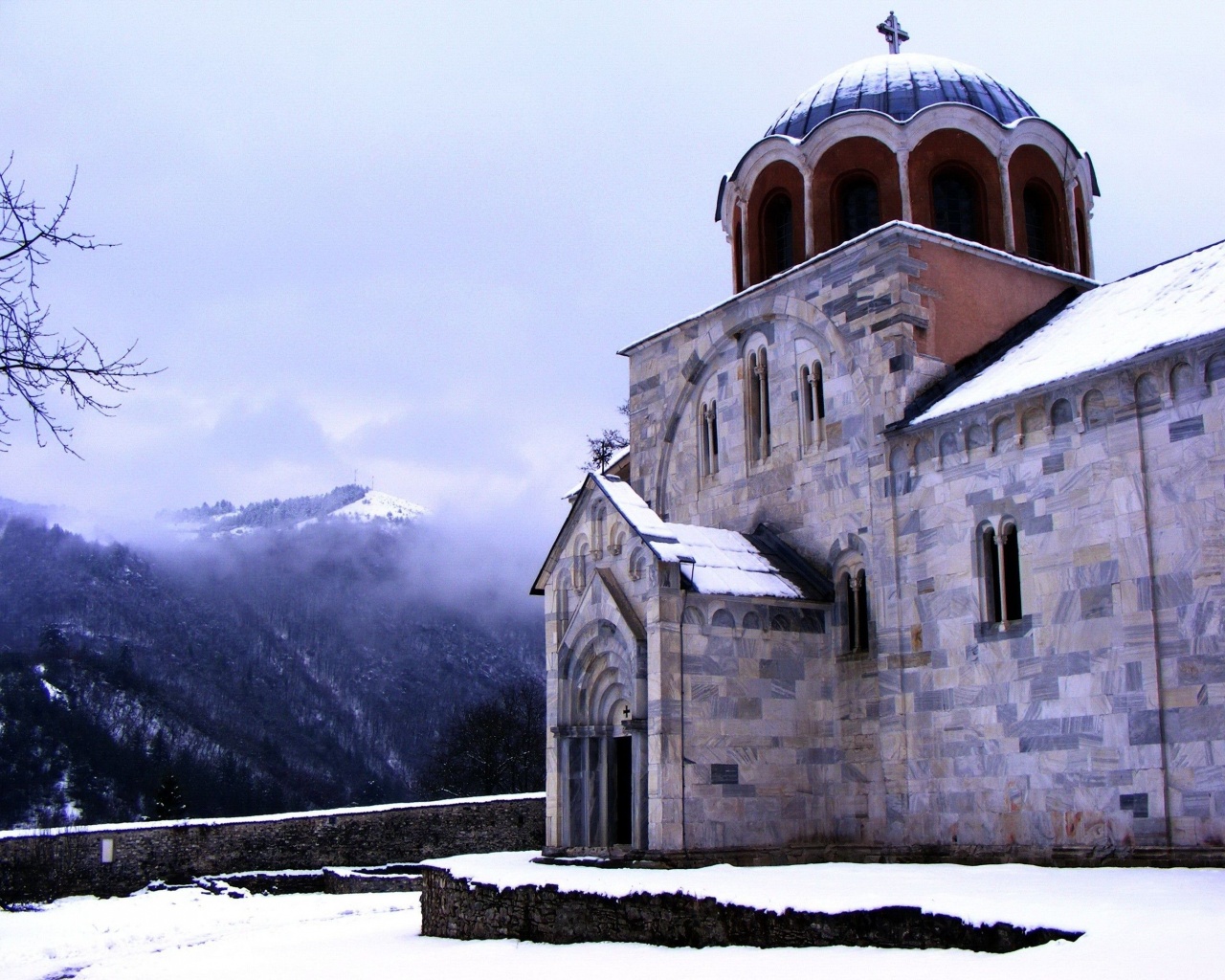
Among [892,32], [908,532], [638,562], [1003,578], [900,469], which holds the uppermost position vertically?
[892,32]

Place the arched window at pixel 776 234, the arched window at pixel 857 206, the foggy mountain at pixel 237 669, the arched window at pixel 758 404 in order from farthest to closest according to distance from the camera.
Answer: the foggy mountain at pixel 237 669
the arched window at pixel 776 234
the arched window at pixel 857 206
the arched window at pixel 758 404

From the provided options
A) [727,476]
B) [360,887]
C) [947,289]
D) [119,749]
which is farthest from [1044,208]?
[119,749]

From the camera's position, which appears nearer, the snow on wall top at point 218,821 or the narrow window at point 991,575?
the narrow window at point 991,575

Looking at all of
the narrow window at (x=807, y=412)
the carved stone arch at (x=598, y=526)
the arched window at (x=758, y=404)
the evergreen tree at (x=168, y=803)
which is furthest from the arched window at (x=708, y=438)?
the evergreen tree at (x=168, y=803)

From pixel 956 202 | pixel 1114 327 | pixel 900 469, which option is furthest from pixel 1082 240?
pixel 900 469

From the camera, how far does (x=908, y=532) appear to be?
17.0 meters

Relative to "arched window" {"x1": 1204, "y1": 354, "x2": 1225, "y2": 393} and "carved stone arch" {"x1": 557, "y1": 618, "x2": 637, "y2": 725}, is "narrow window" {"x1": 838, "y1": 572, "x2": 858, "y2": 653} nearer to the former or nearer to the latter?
"carved stone arch" {"x1": 557, "y1": 618, "x2": 637, "y2": 725}

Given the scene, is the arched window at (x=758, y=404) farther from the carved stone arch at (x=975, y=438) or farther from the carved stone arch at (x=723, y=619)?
the carved stone arch at (x=975, y=438)

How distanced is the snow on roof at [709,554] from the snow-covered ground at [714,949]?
372 cm

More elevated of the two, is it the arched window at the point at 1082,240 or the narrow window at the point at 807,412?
the arched window at the point at 1082,240

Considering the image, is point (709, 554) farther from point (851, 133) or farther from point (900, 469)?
point (851, 133)

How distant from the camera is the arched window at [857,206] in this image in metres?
20.4

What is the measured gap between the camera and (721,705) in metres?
16.9

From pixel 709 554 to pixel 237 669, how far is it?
11495cm
